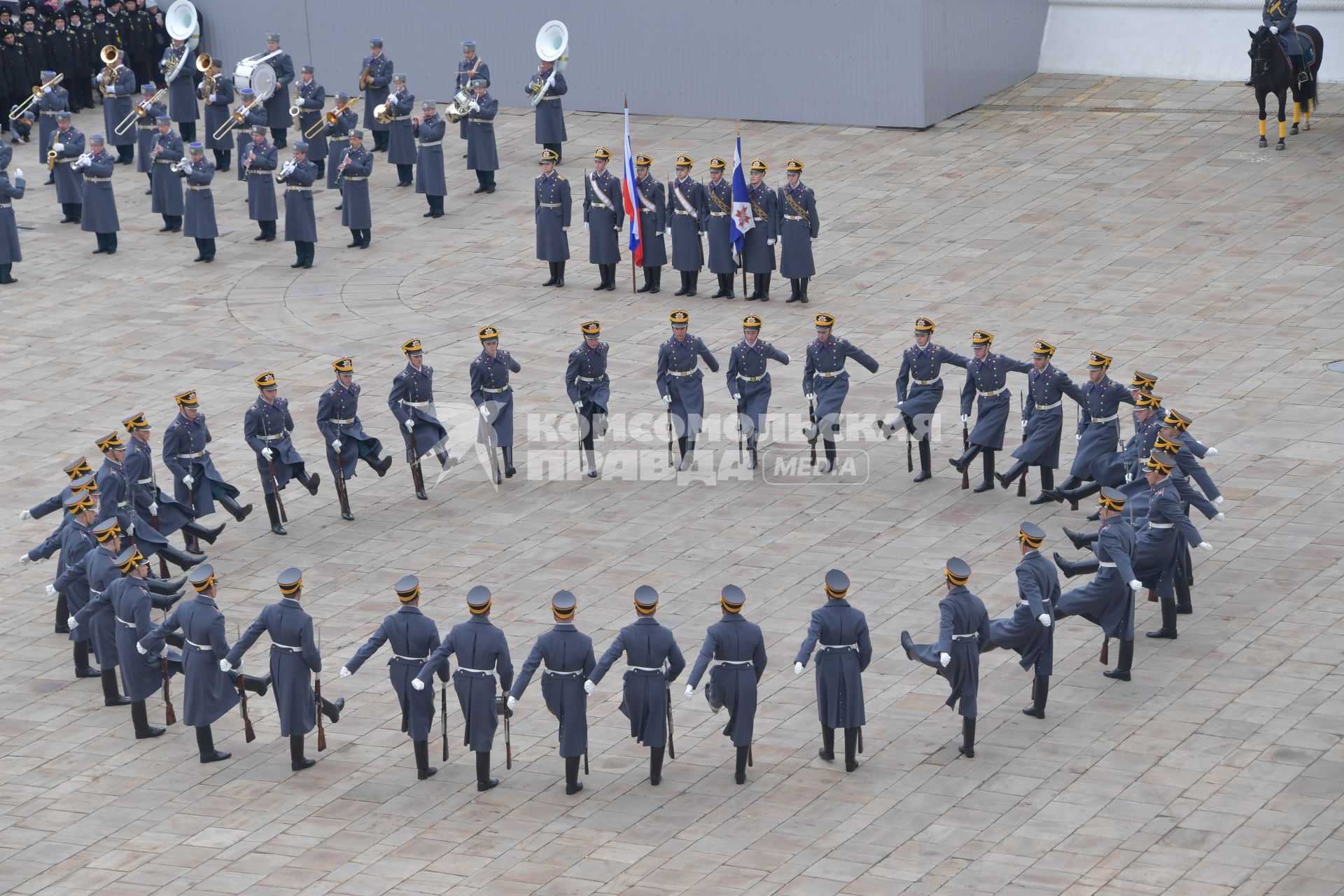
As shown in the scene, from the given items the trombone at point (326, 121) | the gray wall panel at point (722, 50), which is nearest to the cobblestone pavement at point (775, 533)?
the gray wall panel at point (722, 50)

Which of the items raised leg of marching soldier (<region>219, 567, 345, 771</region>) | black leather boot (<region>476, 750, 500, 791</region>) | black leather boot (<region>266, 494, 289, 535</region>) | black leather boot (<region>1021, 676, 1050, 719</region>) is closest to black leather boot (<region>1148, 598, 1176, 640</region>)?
black leather boot (<region>1021, 676, 1050, 719</region>)

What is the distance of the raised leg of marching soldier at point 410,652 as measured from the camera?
14.3 metres

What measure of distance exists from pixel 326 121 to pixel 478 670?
53.8 feet

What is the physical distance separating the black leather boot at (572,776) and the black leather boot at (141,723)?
10.8 feet

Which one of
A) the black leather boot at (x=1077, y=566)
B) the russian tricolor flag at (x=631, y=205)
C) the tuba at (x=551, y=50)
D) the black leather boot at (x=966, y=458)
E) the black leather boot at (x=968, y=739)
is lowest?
the black leather boot at (x=968, y=739)

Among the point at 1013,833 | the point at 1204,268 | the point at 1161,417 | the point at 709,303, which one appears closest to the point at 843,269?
the point at 709,303

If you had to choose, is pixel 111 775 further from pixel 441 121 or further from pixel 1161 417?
pixel 441 121

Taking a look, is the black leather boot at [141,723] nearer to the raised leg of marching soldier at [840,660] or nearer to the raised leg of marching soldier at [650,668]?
the raised leg of marching soldier at [650,668]

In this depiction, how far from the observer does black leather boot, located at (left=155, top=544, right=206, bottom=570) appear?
17.5 meters

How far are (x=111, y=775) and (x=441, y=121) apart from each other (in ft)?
48.5

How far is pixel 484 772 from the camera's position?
14242 mm

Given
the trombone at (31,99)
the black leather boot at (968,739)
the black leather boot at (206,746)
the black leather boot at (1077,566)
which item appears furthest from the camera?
the trombone at (31,99)

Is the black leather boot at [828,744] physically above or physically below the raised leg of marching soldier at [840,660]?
below

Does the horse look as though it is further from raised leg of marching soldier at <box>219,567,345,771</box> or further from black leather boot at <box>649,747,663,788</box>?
raised leg of marching soldier at <box>219,567,345,771</box>
